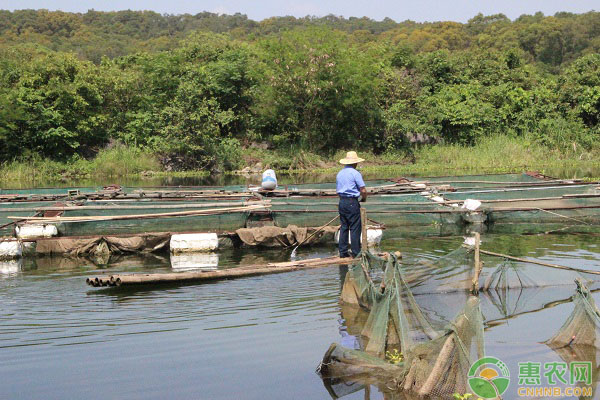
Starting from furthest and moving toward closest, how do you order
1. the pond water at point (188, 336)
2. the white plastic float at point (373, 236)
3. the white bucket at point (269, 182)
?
the white bucket at point (269, 182)
the white plastic float at point (373, 236)
the pond water at point (188, 336)

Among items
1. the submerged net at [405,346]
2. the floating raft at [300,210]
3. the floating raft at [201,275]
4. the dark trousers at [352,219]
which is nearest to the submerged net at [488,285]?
the submerged net at [405,346]

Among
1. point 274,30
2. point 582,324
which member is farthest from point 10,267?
point 274,30

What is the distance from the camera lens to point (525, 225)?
13703mm

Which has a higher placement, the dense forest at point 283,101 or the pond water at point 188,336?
the dense forest at point 283,101

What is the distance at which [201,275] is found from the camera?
9.34m

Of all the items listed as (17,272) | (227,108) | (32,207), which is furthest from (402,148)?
(17,272)

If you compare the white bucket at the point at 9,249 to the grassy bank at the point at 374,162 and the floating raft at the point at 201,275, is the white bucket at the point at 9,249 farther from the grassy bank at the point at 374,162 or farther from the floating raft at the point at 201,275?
the grassy bank at the point at 374,162

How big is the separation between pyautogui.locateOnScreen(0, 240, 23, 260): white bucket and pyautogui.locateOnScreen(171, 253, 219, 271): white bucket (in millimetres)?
2477

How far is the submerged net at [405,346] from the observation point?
5.09m

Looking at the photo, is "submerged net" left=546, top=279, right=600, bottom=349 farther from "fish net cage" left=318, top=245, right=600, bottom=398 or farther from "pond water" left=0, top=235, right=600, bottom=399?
"pond water" left=0, top=235, right=600, bottom=399

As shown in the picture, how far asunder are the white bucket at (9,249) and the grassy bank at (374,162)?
52.6 feet

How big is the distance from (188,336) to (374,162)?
23492 millimetres

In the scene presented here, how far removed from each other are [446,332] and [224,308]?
363cm

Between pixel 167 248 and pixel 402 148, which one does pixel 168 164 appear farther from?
pixel 167 248
